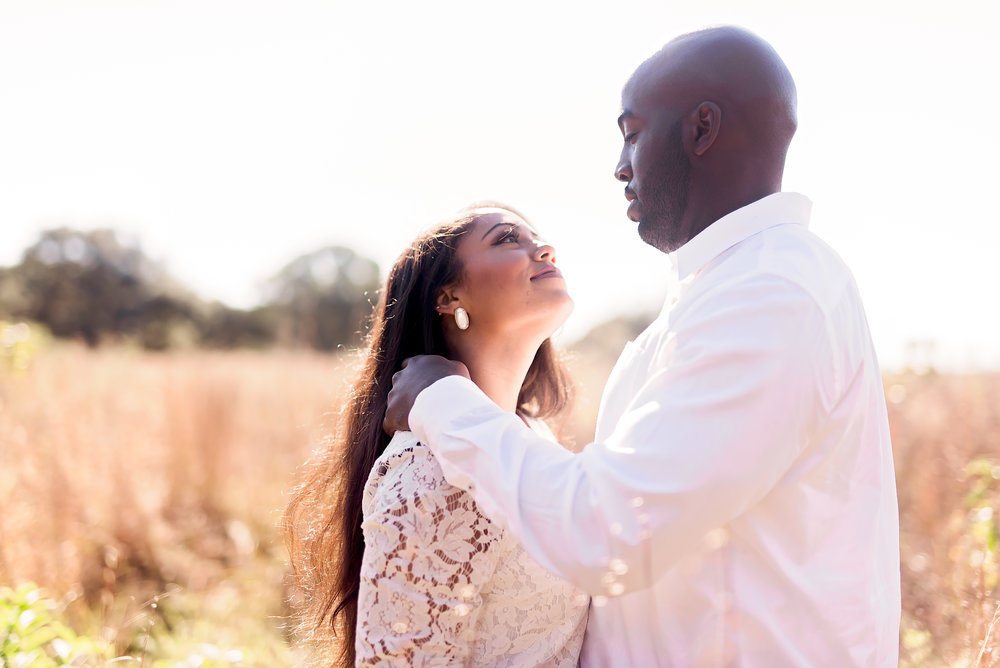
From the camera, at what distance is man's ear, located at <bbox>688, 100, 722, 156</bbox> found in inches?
69.7

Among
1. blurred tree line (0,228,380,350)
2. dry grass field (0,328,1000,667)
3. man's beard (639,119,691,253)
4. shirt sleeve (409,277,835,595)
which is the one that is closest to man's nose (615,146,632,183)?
man's beard (639,119,691,253)

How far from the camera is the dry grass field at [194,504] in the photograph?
10.7 ft

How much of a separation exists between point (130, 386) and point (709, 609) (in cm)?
683

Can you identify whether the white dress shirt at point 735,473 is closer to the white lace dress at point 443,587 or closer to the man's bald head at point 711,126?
the man's bald head at point 711,126

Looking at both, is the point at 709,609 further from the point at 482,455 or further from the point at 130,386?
the point at 130,386

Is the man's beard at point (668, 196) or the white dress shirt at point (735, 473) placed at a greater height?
the man's beard at point (668, 196)

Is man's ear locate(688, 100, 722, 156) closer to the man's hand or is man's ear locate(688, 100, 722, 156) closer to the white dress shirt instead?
the white dress shirt

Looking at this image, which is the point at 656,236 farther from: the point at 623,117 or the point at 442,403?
the point at 442,403

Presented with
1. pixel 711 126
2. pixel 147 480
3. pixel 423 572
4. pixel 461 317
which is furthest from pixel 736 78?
pixel 147 480

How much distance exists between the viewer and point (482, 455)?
148cm

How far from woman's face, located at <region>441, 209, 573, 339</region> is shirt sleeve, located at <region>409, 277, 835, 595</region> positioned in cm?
100

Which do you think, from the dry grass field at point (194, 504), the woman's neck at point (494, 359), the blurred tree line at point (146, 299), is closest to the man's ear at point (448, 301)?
the woman's neck at point (494, 359)

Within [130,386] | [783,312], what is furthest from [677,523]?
[130,386]

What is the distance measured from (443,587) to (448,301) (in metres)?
1.00
